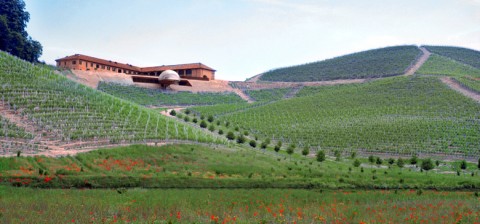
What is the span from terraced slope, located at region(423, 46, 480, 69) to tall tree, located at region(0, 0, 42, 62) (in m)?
123

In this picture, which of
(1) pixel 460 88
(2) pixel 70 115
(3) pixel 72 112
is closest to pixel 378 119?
(1) pixel 460 88

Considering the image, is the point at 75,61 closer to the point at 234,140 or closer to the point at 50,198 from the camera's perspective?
the point at 234,140

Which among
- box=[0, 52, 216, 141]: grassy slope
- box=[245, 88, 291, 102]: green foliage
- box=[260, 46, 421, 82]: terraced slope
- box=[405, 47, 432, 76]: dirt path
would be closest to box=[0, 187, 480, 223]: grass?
box=[0, 52, 216, 141]: grassy slope

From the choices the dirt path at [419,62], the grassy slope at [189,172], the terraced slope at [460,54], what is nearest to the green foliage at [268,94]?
the dirt path at [419,62]

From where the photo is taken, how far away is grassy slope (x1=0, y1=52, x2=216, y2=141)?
34750mm

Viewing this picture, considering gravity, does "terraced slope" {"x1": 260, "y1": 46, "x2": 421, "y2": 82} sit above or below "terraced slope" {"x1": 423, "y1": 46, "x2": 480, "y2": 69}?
below

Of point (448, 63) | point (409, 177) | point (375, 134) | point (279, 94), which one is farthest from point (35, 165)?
point (448, 63)

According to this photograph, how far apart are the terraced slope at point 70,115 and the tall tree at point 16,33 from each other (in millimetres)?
21729

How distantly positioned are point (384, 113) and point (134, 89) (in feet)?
152

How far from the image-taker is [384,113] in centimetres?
6638

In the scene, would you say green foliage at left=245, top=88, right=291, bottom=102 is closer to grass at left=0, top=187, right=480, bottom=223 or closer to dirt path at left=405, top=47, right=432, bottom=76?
dirt path at left=405, top=47, right=432, bottom=76

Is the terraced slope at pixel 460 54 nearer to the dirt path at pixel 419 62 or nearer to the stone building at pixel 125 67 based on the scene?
A: the dirt path at pixel 419 62

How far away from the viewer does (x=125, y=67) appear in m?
99.7

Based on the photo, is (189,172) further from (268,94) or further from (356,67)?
(356,67)
